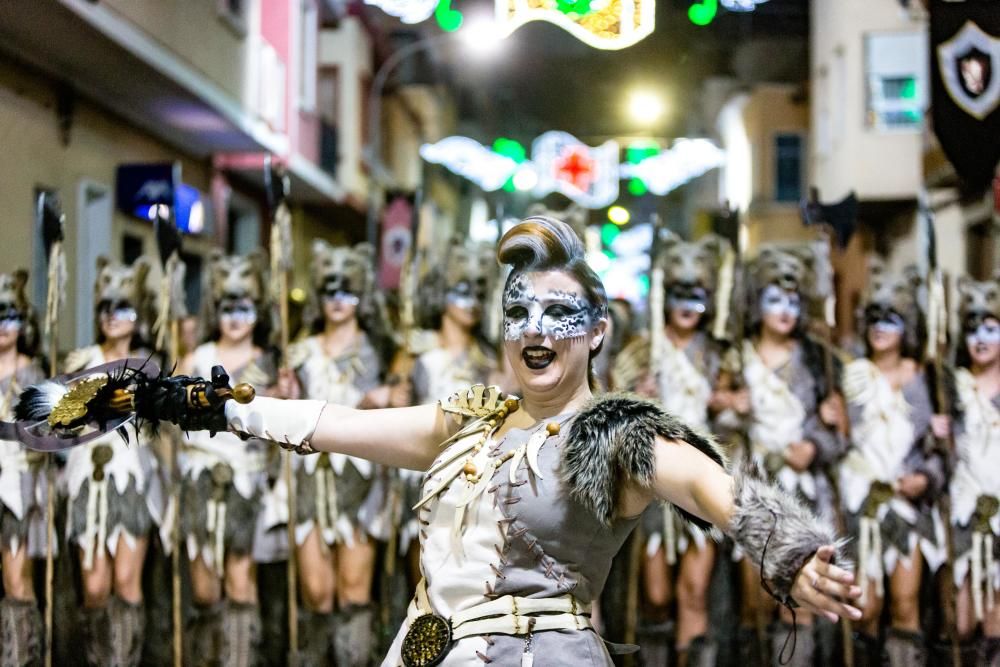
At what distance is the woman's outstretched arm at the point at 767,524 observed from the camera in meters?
1.87

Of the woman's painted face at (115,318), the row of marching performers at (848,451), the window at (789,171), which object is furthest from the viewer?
the window at (789,171)

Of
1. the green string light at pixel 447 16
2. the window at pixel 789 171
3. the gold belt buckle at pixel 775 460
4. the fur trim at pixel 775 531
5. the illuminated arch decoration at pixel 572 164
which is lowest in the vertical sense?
the gold belt buckle at pixel 775 460

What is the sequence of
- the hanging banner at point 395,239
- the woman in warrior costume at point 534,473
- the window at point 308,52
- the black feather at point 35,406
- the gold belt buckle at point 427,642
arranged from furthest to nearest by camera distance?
the window at point 308,52 → the hanging banner at point 395,239 → the black feather at point 35,406 → the gold belt buckle at point 427,642 → the woman in warrior costume at point 534,473

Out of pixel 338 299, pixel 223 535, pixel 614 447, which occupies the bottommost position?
pixel 223 535

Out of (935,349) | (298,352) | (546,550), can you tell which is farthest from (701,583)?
(546,550)

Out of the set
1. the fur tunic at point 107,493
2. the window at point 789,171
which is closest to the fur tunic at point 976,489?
the window at point 789,171

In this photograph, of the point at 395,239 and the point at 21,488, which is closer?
the point at 21,488

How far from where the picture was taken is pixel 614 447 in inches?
86.7

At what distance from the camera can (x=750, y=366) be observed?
521 centimetres

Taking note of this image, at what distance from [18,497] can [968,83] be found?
3871mm

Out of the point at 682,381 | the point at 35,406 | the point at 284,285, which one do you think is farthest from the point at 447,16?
the point at 35,406

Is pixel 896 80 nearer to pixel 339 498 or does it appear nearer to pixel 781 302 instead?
pixel 781 302

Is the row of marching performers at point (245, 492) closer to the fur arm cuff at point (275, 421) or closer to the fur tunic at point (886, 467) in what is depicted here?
the fur tunic at point (886, 467)

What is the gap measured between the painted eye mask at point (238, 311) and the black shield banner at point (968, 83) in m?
2.89
